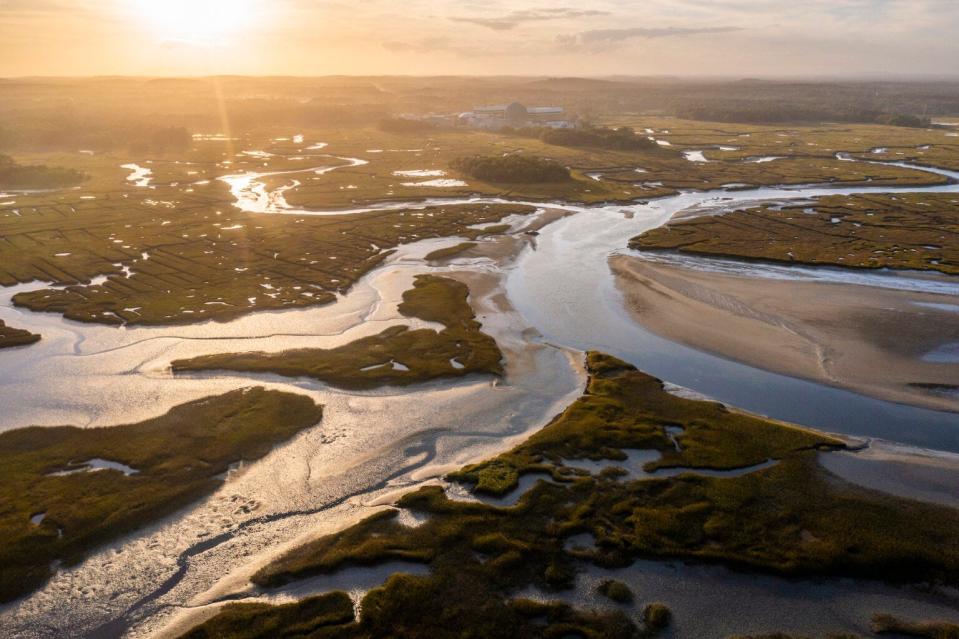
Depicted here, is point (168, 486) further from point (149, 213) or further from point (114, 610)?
point (149, 213)

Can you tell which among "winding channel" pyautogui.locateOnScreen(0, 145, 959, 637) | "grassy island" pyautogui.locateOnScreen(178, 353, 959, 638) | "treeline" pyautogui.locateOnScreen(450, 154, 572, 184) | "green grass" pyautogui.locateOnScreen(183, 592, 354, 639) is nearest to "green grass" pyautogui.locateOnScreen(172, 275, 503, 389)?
"winding channel" pyautogui.locateOnScreen(0, 145, 959, 637)

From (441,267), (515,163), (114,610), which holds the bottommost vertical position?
(114,610)

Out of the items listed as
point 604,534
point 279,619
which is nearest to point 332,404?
point 279,619

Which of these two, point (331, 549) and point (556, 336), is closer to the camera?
point (331, 549)

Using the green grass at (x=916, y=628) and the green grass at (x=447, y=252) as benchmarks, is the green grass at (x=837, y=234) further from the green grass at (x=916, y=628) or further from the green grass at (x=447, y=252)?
the green grass at (x=916, y=628)

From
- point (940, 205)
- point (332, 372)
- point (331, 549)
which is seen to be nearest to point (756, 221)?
point (940, 205)

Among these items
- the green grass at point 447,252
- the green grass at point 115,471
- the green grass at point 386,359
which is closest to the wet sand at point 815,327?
the green grass at point 386,359

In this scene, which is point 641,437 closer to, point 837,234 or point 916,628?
point 916,628
